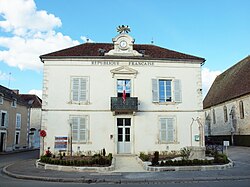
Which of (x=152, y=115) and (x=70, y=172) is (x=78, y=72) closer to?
(x=152, y=115)

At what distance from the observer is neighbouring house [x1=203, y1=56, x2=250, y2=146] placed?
3019cm

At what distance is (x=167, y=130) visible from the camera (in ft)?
63.9

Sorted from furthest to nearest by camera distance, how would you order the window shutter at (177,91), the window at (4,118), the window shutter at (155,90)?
the window at (4,118) → the window shutter at (177,91) → the window shutter at (155,90)

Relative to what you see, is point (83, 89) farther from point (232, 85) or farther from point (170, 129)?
point (232, 85)

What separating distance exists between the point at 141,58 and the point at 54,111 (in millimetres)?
7504

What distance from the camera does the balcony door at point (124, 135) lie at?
1916 centimetres

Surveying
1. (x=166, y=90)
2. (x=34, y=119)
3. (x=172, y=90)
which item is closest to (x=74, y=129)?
(x=166, y=90)

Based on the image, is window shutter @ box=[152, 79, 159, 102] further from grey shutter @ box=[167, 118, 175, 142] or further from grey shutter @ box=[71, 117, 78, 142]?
grey shutter @ box=[71, 117, 78, 142]

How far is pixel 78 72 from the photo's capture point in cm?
1969

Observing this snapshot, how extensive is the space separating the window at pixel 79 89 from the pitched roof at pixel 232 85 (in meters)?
19.1

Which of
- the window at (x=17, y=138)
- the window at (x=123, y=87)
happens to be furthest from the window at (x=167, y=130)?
the window at (x=17, y=138)

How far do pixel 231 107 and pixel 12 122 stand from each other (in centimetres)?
2678

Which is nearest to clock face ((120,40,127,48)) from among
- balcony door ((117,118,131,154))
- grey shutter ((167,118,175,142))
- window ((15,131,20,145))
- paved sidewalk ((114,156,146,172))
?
balcony door ((117,118,131,154))

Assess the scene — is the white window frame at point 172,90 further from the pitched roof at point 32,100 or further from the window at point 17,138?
the pitched roof at point 32,100
